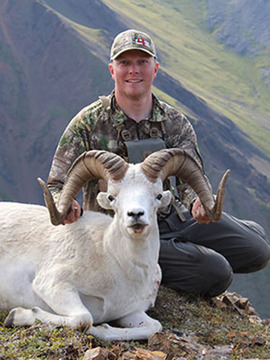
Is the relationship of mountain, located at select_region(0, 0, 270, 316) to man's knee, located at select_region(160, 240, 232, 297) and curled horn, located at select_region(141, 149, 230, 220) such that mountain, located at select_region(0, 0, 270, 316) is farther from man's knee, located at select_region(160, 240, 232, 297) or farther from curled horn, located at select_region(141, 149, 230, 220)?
curled horn, located at select_region(141, 149, 230, 220)

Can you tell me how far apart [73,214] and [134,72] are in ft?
8.15

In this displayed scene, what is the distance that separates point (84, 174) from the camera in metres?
7.91

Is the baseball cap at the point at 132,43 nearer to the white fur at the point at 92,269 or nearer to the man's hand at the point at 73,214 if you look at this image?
the white fur at the point at 92,269

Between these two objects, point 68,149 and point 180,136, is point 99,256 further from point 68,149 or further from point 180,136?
point 180,136

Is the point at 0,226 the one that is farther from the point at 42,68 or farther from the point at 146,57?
the point at 42,68

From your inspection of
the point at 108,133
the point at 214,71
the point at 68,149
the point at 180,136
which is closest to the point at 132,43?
the point at 108,133

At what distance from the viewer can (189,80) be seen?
510ft

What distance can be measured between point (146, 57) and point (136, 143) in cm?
136

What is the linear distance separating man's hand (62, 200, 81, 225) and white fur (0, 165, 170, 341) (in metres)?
0.11

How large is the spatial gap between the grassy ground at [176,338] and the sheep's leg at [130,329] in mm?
107

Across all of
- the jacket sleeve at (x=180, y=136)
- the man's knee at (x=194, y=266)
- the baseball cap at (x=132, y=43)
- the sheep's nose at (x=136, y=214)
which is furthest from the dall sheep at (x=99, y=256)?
the baseball cap at (x=132, y=43)

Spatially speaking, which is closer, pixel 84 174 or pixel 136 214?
pixel 136 214

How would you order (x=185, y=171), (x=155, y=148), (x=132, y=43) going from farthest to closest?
(x=155, y=148) → (x=132, y=43) → (x=185, y=171)

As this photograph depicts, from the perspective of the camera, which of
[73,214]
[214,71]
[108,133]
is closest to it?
[73,214]
